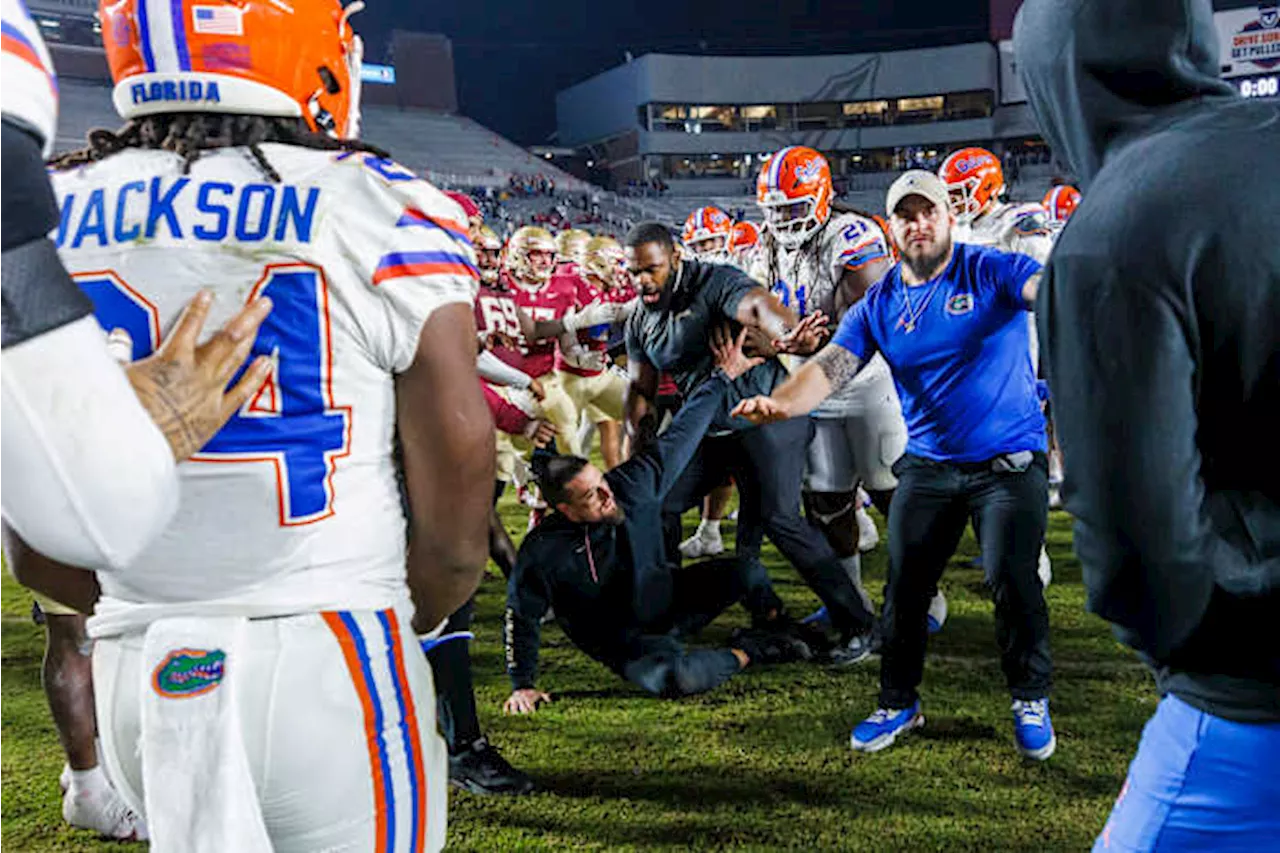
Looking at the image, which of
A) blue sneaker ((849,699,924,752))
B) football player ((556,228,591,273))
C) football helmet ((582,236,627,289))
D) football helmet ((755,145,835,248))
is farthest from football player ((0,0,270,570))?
football player ((556,228,591,273))

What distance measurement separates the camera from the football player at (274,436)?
1.38 m

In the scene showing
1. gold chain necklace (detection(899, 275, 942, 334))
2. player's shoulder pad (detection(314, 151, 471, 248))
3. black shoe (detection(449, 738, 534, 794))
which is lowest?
black shoe (detection(449, 738, 534, 794))

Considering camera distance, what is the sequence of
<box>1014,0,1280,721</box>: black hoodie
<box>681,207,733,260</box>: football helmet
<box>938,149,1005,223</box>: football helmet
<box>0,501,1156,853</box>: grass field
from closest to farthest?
<box>1014,0,1280,721</box>: black hoodie < <box>0,501,1156,853</box>: grass field < <box>938,149,1005,223</box>: football helmet < <box>681,207,733,260</box>: football helmet

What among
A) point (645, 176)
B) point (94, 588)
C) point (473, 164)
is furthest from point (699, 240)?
point (645, 176)

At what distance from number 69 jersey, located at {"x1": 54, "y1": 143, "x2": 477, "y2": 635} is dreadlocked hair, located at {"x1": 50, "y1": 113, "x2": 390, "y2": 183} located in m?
0.03

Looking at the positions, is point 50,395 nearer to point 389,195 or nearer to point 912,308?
point 389,195

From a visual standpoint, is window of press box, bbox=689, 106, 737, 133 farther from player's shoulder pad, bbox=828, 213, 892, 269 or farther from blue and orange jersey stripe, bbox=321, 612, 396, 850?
blue and orange jersey stripe, bbox=321, 612, 396, 850

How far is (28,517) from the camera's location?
0.94 metres

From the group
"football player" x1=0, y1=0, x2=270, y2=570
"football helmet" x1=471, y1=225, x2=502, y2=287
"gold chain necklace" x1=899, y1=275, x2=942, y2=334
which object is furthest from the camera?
"football helmet" x1=471, y1=225, x2=502, y2=287

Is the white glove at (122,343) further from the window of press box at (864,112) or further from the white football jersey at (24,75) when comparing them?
the window of press box at (864,112)

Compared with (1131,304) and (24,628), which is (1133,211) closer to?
(1131,304)

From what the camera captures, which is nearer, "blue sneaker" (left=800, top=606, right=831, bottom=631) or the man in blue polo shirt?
the man in blue polo shirt

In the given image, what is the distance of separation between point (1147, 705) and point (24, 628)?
231 inches

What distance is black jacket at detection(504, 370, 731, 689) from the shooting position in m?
4.18
